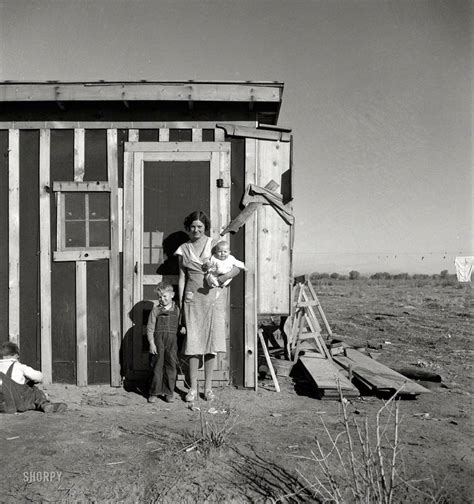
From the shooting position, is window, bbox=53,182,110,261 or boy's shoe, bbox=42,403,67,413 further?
window, bbox=53,182,110,261

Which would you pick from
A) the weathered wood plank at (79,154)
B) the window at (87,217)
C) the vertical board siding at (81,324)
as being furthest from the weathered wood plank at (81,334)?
the weathered wood plank at (79,154)

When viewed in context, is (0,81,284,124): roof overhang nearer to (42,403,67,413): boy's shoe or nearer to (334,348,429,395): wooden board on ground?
(42,403,67,413): boy's shoe

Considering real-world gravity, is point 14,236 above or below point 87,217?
below

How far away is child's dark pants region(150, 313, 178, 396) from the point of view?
5.20 meters

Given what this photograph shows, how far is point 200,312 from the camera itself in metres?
5.20

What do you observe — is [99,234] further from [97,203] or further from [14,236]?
[14,236]

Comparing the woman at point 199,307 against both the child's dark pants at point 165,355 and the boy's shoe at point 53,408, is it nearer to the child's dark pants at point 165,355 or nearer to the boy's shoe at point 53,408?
the child's dark pants at point 165,355

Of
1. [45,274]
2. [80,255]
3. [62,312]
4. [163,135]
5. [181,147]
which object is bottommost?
[62,312]

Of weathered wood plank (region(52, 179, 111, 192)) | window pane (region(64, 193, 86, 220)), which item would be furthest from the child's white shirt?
window pane (region(64, 193, 86, 220))

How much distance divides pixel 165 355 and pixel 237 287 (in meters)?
1.29

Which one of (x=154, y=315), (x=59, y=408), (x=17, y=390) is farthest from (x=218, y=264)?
(x=17, y=390)

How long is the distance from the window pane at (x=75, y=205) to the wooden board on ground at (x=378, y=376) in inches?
170

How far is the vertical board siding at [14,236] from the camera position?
18.8 feet

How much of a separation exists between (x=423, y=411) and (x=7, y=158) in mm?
6140
